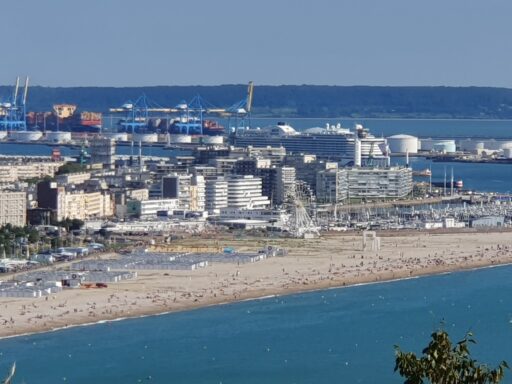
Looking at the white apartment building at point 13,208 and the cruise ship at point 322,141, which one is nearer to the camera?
the white apartment building at point 13,208

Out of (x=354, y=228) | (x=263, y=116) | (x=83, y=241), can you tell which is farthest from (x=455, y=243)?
(x=263, y=116)

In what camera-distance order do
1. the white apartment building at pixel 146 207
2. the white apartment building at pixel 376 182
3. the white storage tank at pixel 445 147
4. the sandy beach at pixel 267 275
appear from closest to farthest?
1. the sandy beach at pixel 267 275
2. the white apartment building at pixel 146 207
3. the white apartment building at pixel 376 182
4. the white storage tank at pixel 445 147

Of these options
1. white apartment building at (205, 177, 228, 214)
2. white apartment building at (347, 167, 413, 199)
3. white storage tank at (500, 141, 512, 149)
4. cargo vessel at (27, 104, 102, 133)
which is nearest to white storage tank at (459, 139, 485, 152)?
white storage tank at (500, 141, 512, 149)

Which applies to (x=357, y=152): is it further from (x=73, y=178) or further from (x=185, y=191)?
(x=185, y=191)

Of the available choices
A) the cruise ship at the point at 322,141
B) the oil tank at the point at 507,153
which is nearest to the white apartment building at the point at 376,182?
the cruise ship at the point at 322,141

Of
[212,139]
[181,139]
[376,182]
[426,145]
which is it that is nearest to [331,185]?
[376,182]

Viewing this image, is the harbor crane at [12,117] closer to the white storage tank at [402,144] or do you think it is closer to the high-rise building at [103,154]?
the white storage tank at [402,144]

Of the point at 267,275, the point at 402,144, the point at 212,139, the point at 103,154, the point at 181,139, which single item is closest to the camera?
the point at 267,275
